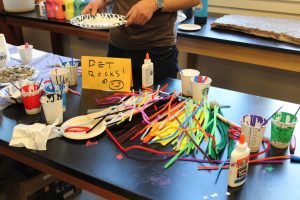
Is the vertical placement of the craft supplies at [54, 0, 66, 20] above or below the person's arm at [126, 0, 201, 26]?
below

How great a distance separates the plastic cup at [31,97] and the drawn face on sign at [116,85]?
0.90 ft

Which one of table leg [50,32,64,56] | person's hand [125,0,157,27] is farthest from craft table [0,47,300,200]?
table leg [50,32,64,56]

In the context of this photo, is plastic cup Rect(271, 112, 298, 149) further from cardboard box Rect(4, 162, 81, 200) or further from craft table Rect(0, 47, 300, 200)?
cardboard box Rect(4, 162, 81, 200)

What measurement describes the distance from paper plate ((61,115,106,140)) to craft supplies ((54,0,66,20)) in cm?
177

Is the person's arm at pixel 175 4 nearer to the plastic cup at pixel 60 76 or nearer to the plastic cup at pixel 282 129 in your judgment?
the plastic cup at pixel 60 76

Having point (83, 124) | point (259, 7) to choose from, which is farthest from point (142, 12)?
point (259, 7)

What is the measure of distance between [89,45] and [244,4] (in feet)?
5.09

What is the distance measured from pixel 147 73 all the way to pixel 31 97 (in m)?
0.46

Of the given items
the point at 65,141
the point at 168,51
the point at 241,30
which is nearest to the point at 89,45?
the point at 241,30

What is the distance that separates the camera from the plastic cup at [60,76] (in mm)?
1368

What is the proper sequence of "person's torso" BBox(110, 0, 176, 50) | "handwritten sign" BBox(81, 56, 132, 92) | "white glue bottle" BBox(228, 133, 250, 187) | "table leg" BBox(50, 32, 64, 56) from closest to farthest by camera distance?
"white glue bottle" BBox(228, 133, 250, 187) → "handwritten sign" BBox(81, 56, 132, 92) → "person's torso" BBox(110, 0, 176, 50) → "table leg" BBox(50, 32, 64, 56)

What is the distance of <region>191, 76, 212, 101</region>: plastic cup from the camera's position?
1.22 m

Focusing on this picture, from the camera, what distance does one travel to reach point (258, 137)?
38.0 inches

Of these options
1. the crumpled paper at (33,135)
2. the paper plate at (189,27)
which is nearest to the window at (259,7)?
the paper plate at (189,27)
